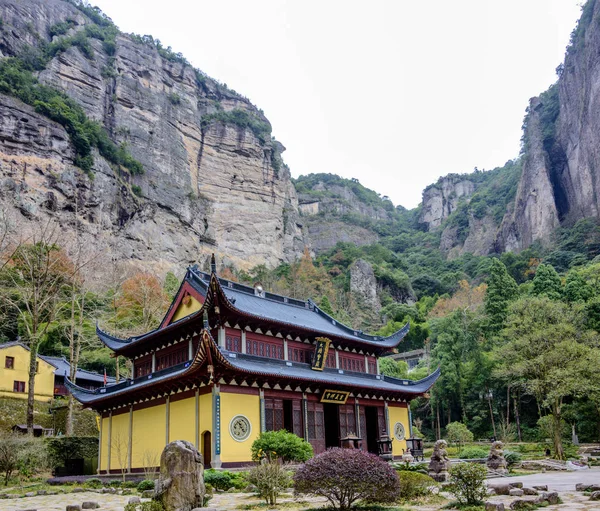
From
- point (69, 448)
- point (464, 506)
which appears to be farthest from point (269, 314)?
point (464, 506)

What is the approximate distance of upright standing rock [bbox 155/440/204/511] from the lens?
12.1 meters

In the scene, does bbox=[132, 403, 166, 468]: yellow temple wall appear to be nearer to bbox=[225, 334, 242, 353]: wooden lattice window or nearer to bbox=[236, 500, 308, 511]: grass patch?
bbox=[225, 334, 242, 353]: wooden lattice window

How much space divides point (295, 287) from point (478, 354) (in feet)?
124

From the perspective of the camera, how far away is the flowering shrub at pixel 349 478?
11977 mm

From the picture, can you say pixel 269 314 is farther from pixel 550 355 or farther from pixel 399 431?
pixel 550 355

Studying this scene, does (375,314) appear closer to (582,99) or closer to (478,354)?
(478,354)

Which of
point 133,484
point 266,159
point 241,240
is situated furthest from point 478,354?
point 266,159

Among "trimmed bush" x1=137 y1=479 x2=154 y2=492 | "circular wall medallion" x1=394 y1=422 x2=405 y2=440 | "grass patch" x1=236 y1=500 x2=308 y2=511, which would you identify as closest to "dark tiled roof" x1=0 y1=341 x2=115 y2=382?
"trimmed bush" x1=137 y1=479 x2=154 y2=492

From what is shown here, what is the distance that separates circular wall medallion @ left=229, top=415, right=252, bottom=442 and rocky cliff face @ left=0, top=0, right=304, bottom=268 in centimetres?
4327

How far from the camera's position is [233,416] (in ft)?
78.1

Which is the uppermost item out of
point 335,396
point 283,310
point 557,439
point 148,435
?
point 283,310

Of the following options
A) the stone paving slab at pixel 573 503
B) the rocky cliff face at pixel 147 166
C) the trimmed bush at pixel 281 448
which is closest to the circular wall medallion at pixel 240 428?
the trimmed bush at pixel 281 448

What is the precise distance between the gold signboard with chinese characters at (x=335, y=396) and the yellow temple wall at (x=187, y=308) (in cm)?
777

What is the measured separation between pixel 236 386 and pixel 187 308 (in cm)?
632
